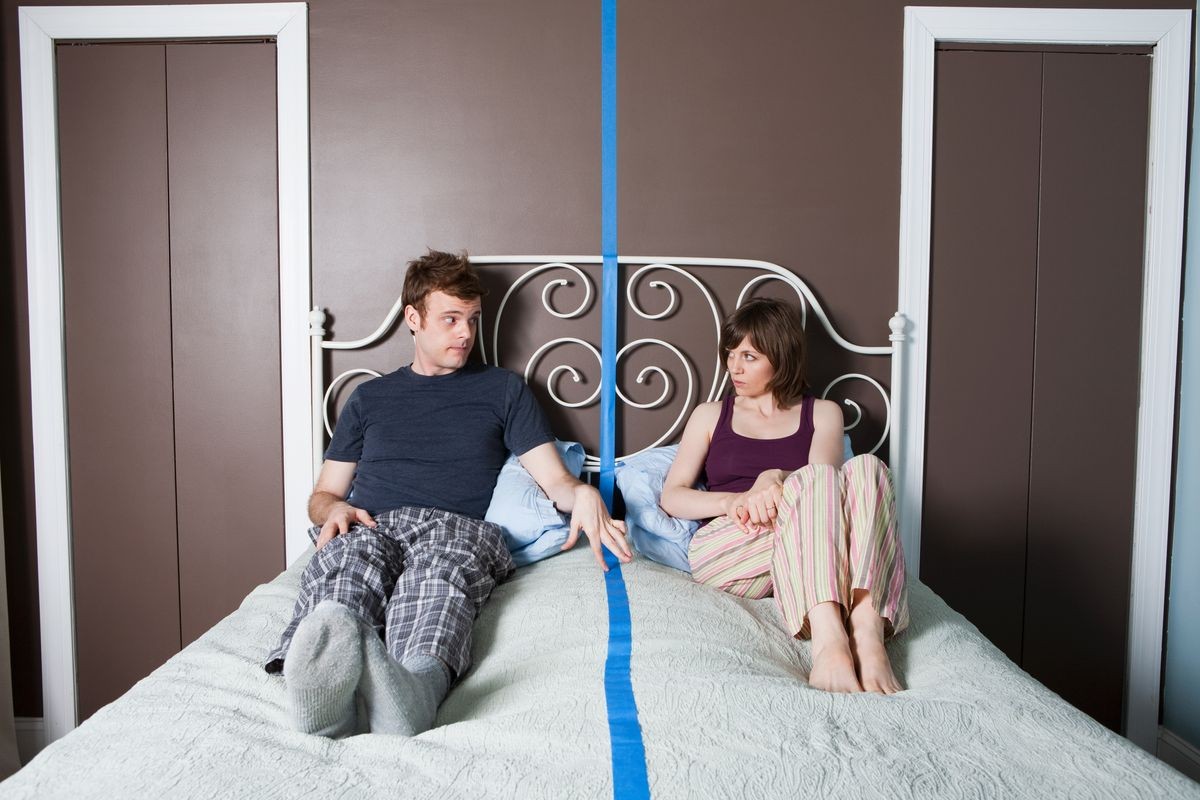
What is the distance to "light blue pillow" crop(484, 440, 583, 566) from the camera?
5.69ft

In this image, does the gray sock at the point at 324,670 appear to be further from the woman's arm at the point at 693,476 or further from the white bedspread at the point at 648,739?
the woman's arm at the point at 693,476

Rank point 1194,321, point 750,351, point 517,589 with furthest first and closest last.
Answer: point 1194,321 < point 750,351 < point 517,589

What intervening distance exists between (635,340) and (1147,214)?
4.43 feet

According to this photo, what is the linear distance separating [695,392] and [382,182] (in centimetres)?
96

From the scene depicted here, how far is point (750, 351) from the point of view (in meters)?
1.86

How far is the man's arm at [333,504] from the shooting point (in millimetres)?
1629

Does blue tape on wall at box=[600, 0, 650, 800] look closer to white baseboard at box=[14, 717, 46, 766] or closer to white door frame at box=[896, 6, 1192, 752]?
white door frame at box=[896, 6, 1192, 752]

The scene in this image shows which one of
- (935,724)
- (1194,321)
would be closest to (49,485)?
(935,724)

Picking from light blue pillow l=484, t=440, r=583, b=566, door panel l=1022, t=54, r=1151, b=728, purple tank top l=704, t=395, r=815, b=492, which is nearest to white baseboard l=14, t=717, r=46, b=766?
light blue pillow l=484, t=440, r=583, b=566

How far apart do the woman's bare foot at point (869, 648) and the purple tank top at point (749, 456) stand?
489 mm

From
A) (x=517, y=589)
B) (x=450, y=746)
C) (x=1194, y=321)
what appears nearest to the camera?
(x=450, y=746)

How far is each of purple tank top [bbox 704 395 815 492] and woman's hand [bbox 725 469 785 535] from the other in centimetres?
14

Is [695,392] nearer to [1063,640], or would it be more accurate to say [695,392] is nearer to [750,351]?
[750,351]

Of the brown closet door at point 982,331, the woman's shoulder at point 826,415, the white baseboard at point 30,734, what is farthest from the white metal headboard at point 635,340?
the white baseboard at point 30,734
